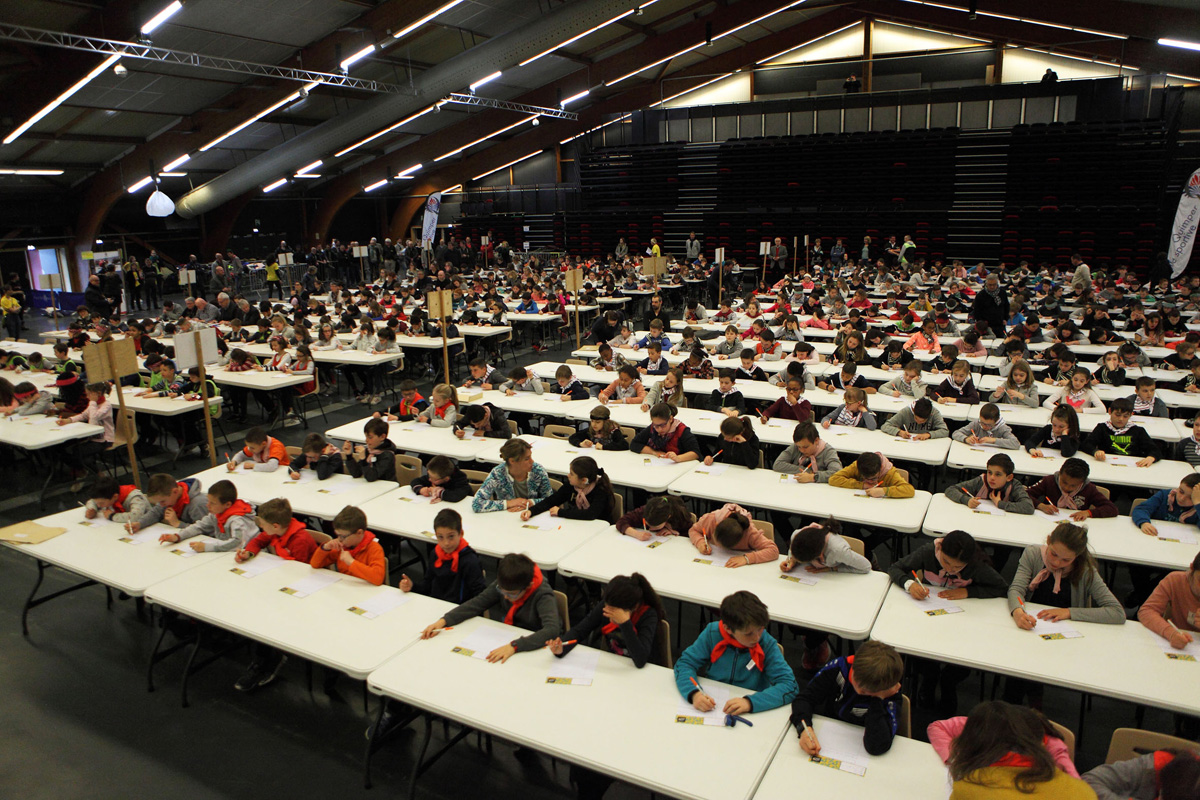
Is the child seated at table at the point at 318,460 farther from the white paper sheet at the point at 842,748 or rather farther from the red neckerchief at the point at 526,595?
the white paper sheet at the point at 842,748

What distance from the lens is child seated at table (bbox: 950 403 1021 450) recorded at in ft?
19.6

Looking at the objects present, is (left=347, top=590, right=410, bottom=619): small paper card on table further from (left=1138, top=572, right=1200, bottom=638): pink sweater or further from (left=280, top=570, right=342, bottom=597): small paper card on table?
(left=1138, top=572, right=1200, bottom=638): pink sweater

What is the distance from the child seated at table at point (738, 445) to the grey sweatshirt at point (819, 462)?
7.7 inches

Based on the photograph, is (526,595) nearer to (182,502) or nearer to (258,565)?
(258,565)

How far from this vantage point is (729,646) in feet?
11.1

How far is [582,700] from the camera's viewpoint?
3207 mm

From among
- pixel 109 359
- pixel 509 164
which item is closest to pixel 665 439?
pixel 109 359

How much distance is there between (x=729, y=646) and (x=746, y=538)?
1.09m

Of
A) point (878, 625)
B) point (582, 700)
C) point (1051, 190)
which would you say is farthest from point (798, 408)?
point (1051, 190)

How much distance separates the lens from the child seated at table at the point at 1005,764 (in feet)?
8.07

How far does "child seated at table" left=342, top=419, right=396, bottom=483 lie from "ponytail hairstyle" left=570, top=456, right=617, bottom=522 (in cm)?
172

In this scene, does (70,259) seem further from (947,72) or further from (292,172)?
(947,72)

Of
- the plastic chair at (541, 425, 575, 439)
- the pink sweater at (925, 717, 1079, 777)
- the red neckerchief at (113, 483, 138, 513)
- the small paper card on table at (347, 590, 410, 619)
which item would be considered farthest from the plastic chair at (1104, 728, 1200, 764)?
the red neckerchief at (113, 483, 138, 513)

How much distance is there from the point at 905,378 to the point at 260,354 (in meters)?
9.13
